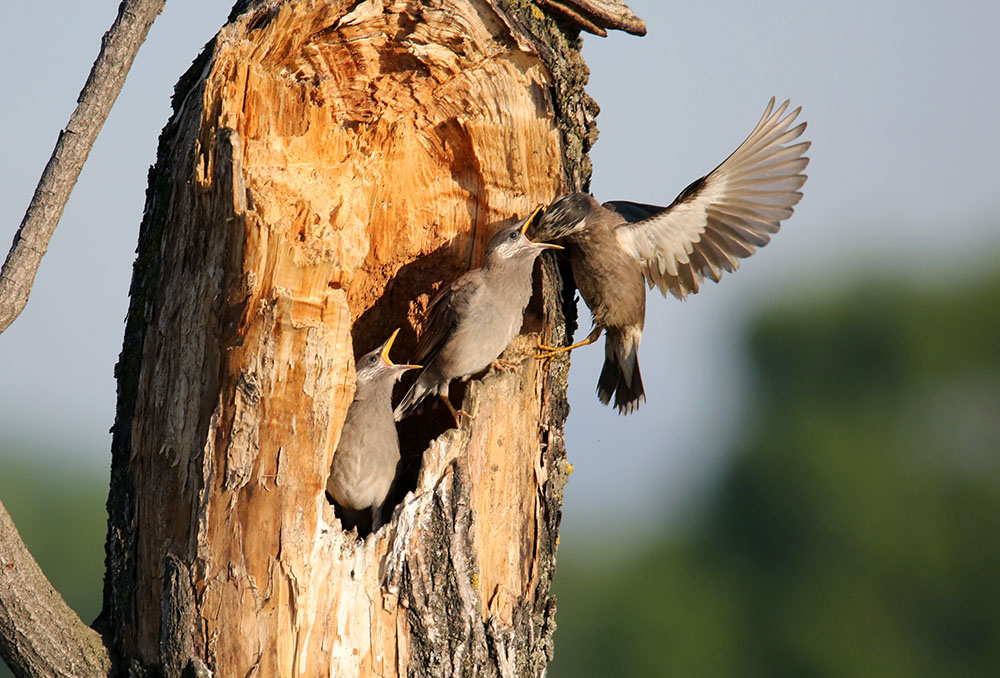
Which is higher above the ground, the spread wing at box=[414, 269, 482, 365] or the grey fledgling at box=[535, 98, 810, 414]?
the grey fledgling at box=[535, 98, 810, 414]

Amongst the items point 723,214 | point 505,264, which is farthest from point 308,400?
point 723,214

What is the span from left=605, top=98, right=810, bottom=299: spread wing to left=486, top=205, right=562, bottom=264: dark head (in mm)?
507

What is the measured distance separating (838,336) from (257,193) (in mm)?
20285

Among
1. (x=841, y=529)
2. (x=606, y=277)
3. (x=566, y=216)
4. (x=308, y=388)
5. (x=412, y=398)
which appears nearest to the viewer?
(x=308, y=388)

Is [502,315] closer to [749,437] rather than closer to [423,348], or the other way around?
[423,348]

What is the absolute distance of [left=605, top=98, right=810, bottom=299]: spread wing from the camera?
4.67m

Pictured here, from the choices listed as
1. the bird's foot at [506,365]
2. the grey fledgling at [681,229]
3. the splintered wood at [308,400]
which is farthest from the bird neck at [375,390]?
the grey fledgling at [681,229]

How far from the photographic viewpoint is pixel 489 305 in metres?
4.52

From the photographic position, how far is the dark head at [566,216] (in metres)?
4.42

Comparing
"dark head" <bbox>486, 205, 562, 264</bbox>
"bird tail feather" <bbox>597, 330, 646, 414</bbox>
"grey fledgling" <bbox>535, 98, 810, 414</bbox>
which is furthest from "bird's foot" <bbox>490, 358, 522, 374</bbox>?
"bird tail feather" <bbox>597, 330, 646, 414</bbox>

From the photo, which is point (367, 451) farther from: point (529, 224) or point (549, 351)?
point (529, 224)

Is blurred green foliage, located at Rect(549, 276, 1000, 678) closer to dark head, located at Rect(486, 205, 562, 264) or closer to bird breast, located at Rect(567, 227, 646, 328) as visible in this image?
bird breast, located at Rect(567, 227, 646, 328)

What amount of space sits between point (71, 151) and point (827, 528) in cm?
1721

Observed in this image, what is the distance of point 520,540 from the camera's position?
4.11 metres
